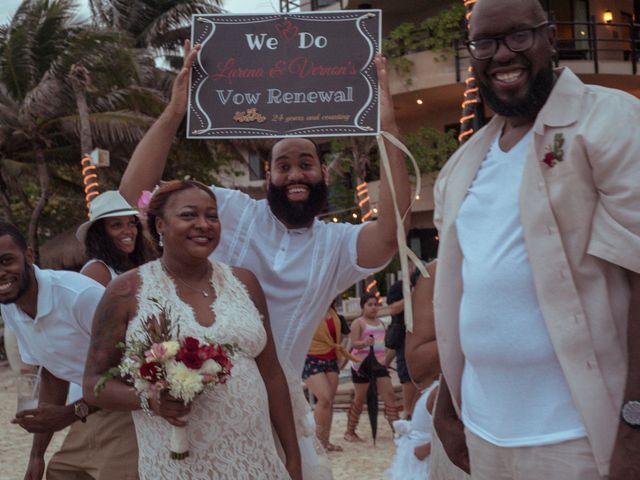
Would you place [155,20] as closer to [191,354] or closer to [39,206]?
[39,206]

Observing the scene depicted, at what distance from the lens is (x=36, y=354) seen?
15.0ft

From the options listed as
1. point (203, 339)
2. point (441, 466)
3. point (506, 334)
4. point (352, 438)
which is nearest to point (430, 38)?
point (352, 438)

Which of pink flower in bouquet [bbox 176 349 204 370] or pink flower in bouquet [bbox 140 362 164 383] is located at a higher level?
pink flower in bouquet [bbox 176 349 204 370]

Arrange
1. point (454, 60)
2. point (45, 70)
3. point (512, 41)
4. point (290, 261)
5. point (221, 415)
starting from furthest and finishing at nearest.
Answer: point (454, 60) → point (45, 70) → point (290, 261) → point (221, 415) → point (512, 41)

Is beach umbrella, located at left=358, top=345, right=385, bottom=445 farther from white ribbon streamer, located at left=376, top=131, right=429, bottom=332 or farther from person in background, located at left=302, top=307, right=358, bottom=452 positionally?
white ribbon streamer, located at left=376, top=131, right=429, bottom=332

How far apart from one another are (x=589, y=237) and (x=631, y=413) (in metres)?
0.51

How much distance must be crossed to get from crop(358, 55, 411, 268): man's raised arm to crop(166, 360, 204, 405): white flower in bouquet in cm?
122

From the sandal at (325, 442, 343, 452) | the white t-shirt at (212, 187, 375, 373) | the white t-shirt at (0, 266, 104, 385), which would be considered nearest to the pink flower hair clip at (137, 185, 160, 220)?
the white t-shirt at (212, 187, 375, 373)

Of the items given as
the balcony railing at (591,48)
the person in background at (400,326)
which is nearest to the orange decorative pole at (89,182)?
the person in background at (400,326)

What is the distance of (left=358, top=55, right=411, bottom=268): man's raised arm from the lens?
4.08 metres

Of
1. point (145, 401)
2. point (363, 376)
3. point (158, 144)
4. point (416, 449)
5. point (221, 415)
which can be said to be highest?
point (158, 144)

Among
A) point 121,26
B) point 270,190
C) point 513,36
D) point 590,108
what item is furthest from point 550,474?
point 121,26

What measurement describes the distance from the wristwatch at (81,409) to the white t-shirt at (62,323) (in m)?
0.20

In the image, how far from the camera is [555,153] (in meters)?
2.63
